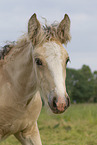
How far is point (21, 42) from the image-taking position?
3291mm

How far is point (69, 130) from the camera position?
659 cm

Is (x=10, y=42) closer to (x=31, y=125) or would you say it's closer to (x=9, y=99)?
(x=9, y=99)

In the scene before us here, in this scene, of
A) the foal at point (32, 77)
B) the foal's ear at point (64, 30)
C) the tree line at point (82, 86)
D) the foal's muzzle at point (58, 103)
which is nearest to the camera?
the foal's muzzle at point (58, 103)

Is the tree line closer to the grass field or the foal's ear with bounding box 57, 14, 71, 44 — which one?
the grass field

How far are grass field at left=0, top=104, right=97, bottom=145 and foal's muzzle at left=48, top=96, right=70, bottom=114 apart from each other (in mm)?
2789

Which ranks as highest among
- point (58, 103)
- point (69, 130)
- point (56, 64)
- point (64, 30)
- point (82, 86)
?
point (64, 30)

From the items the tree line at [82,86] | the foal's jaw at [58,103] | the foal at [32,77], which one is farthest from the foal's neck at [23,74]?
the tree line at [82,86]

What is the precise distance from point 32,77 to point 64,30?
709mm

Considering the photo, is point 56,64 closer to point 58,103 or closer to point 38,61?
point 38,61

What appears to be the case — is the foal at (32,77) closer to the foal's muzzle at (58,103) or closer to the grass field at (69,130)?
the foal's muzzle at (58,103)

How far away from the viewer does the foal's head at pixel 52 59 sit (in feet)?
7.64

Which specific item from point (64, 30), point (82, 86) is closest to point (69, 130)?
point (64, 30)

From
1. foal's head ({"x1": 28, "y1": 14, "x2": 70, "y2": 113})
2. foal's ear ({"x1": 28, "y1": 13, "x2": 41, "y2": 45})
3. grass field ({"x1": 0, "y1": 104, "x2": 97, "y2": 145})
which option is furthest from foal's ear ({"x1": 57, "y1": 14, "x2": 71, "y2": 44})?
grass field ({"x1": 0, "y1": 104, "x2": 97, "y2": 145})

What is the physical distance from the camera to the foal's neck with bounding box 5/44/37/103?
302 cm
